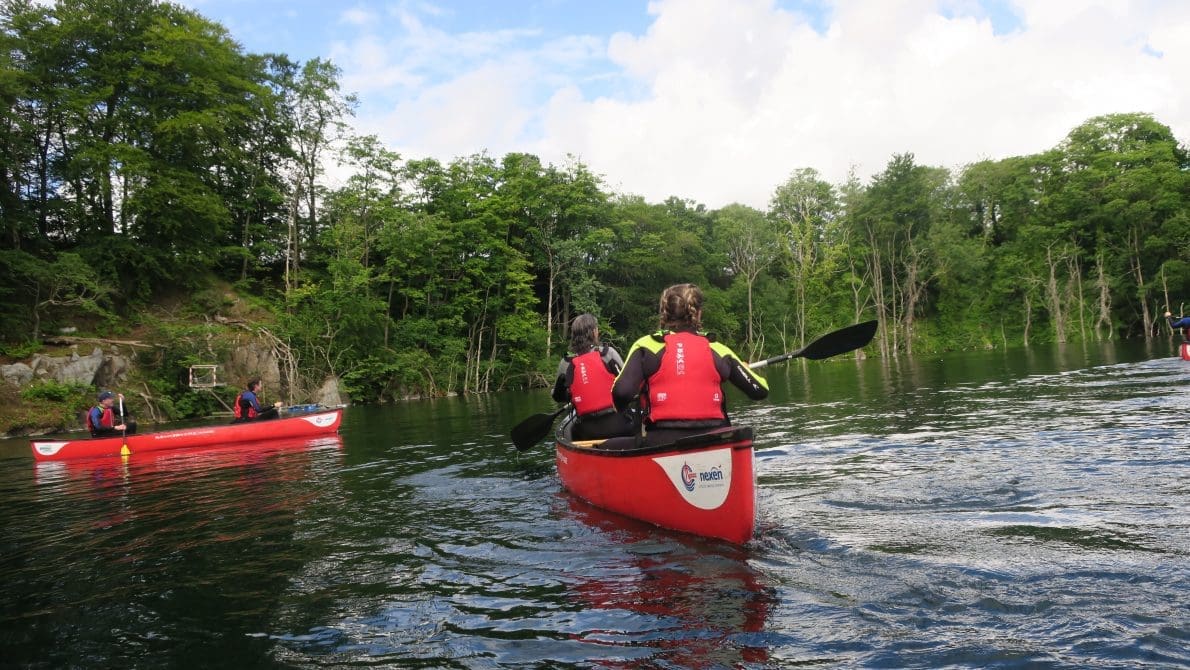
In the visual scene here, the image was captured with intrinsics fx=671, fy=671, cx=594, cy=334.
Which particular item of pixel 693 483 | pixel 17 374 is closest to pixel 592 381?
pixel 693 483

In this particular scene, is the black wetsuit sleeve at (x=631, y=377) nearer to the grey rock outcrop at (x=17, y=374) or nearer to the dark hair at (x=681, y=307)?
the dark hair at (x=681, y=307)

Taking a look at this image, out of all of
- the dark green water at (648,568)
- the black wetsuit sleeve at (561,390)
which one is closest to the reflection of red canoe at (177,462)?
the dark green water at (648,568)

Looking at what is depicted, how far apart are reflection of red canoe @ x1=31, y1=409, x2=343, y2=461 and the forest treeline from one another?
13.1m

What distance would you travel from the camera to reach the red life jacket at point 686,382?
16.8ft

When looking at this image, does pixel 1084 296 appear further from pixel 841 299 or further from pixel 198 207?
pixel 198 207

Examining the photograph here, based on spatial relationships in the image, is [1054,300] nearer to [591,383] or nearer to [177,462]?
[591,383]

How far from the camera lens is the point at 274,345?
27.7m

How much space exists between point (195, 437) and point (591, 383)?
38.8 ft

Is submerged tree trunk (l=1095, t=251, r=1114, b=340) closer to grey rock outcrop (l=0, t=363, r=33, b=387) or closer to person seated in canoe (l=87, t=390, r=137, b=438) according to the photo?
person seated in canoe (l=87, t=390, r=137, b=438)

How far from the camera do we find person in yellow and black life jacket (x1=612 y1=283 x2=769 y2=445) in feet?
16.8

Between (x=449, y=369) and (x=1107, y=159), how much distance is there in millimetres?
50232

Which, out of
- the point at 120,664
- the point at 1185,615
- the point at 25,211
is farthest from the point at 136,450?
the point at 25,211

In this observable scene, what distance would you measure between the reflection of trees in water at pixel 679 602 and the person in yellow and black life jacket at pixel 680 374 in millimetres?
901

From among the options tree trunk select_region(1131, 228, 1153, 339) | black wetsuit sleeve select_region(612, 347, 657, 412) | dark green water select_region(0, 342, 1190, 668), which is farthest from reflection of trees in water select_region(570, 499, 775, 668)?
tree trunk select_region(1131, 228, 1153, 339)
